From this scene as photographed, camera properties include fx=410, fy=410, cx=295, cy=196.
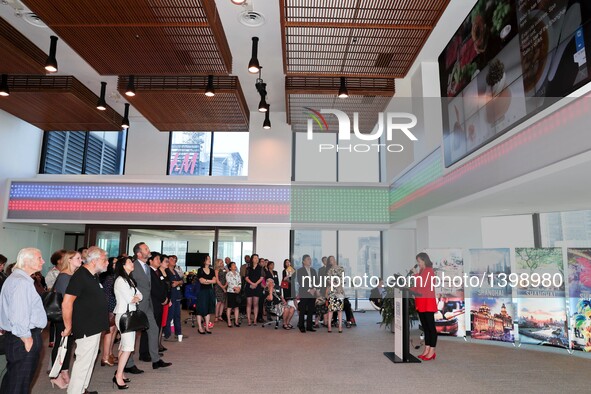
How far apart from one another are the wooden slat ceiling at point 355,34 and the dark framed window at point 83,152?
6.99 meters

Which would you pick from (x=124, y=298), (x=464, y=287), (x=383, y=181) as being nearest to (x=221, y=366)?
(x=124, y=298)

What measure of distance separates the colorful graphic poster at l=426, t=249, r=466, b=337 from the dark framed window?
8.89 m

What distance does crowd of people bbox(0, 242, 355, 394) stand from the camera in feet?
10.5

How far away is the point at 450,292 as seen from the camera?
6.97 meters

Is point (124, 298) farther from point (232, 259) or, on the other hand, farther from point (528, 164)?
point (232, 259)

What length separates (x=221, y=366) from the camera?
5.18 m

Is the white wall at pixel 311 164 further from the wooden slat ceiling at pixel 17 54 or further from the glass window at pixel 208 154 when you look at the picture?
the wooden slat ceiling at pixel 17 54

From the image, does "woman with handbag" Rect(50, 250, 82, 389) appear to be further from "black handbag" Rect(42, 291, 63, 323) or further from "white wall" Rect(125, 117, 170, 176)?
"white wall" Rect(125, 117, 170, 176)

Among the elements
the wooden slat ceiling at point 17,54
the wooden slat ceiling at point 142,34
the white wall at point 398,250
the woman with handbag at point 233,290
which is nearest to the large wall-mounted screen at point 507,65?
the wooden slat ceiling at point 142,34

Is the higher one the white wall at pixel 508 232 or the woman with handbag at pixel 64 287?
the white wall at pixel 508 232

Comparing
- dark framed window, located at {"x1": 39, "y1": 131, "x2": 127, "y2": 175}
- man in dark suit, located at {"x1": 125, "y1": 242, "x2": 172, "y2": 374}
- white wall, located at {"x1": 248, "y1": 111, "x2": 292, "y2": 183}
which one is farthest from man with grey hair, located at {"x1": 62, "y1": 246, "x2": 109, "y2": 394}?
dark framed window, located at {"x1": 39, "y1": 131, "x2": 127, "y2": 175}

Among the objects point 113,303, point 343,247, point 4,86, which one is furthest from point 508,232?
point 4,86

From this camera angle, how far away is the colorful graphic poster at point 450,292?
6961 millimetres

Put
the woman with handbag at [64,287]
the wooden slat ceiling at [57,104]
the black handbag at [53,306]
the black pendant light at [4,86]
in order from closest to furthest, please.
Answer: the black handbag at [53,306], the woman with handbag at [64,287], the black pendant light at [4,86], the wooden slat ceiling at [57,104]
